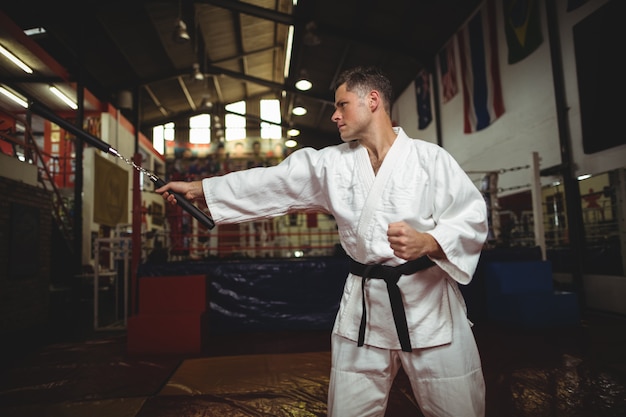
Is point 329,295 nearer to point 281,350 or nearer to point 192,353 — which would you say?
point 281,350

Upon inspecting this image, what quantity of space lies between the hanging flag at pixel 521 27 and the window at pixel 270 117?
1224 centimetres

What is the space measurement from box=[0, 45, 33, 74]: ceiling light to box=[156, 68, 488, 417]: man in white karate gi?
8516 millimetres

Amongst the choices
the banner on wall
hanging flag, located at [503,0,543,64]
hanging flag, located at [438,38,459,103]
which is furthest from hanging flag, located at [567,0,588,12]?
the banner on wall

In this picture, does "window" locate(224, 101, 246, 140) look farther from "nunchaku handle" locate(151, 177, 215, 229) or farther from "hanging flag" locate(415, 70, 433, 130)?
"nunchaku handle" locate(151, 177, 215, 229)

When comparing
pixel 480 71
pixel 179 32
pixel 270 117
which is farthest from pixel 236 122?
pixel 480 71

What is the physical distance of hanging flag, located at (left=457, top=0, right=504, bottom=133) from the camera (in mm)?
7227

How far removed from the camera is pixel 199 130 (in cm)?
1731

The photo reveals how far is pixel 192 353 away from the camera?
374 centimetres

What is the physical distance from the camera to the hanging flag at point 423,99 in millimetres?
10242

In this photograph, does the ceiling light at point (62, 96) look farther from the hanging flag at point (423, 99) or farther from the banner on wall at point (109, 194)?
the hanging flag at point (423, 99)

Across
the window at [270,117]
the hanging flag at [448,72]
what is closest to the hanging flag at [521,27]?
the hanging flag at [448,72]

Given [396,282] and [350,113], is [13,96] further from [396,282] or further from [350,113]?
[396,282]

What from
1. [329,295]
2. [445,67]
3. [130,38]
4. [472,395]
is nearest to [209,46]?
[130,38]

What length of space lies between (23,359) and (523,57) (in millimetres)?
7862
